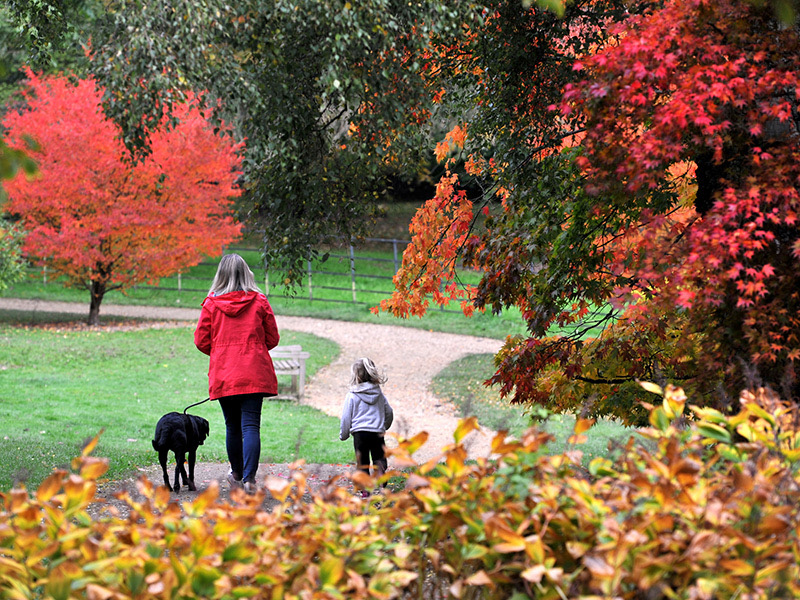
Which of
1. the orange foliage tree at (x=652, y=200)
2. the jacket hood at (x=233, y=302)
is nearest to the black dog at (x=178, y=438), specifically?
the jacket hood at (x=233, y=302)

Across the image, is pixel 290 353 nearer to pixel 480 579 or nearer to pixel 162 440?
pixel 162 440

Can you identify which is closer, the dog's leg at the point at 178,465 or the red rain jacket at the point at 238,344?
the red rain jacket at the point at 238,344

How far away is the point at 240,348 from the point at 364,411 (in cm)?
118

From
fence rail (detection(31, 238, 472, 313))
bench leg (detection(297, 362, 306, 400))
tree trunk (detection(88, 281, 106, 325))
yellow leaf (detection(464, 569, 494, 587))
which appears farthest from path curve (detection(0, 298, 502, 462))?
yellow leaf (detection(464, 569, 494, 587))

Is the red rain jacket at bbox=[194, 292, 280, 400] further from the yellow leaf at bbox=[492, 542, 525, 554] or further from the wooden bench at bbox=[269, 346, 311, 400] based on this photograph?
the wooden bench at bbox=[269, 346, 311, 400]

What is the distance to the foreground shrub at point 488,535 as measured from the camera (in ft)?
6.00

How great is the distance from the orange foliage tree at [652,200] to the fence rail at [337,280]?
13595 millimetres

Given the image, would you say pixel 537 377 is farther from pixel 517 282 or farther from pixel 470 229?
pixel 470 229

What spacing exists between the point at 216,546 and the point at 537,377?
4.05 metres

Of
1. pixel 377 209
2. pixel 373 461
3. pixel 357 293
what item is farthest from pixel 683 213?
pixel 357 293

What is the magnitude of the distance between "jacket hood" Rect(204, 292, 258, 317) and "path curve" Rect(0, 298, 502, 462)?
3689 millimetres

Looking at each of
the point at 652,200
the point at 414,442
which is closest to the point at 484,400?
the point at 652,200

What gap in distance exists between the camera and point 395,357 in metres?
15.2

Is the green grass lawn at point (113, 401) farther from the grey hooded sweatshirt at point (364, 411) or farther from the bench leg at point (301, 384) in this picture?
the grey hooded sweatshirt at point (364, 411)
